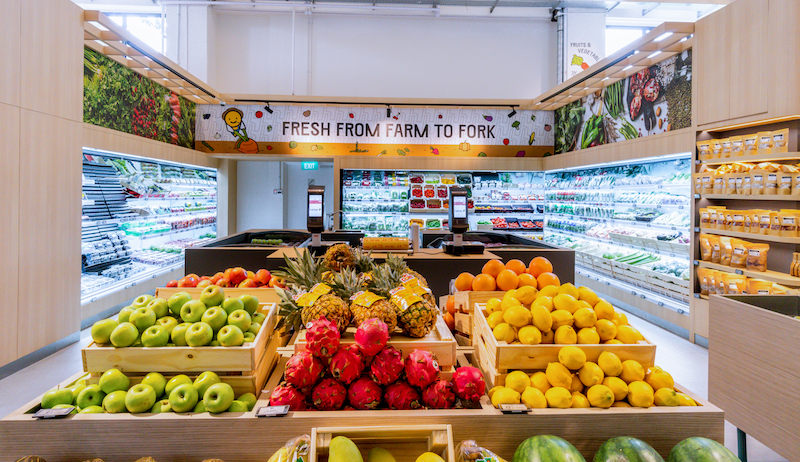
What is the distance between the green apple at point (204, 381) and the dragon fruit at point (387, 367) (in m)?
0.54

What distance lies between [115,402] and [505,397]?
129 centimetres

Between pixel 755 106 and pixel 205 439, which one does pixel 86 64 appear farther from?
pixel 755 106

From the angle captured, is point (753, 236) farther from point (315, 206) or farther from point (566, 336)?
point (315, 206)

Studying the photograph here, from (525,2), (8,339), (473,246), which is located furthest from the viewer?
(525,2)

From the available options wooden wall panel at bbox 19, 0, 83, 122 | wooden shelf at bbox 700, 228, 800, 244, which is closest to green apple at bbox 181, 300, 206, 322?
wooden wall panel at bbox 19, 0, 83, 122

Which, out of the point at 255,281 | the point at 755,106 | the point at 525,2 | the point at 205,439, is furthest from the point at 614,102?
the point at 205,439

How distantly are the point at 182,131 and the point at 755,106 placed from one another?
830 cm

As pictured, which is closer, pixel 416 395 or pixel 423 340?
pixel 416 395

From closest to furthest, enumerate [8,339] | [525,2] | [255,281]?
[255,281], [8,339], [525,2]

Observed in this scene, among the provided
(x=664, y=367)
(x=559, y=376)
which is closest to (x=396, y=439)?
(x=559, y=376)

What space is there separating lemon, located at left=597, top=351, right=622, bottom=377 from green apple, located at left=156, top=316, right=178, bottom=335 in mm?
1563

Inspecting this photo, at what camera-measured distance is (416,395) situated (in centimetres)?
147

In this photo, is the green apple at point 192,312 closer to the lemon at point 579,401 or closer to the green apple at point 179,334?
the green apple at point 179,334

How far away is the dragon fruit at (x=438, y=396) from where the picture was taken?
146 centimetres
